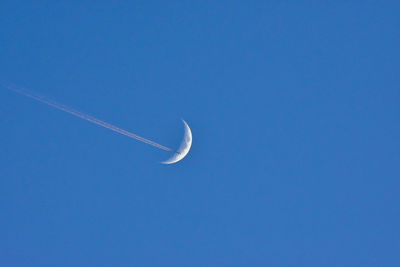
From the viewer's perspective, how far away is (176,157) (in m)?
22.8

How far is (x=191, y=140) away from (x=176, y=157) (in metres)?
1.65

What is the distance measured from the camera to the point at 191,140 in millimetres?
23578
